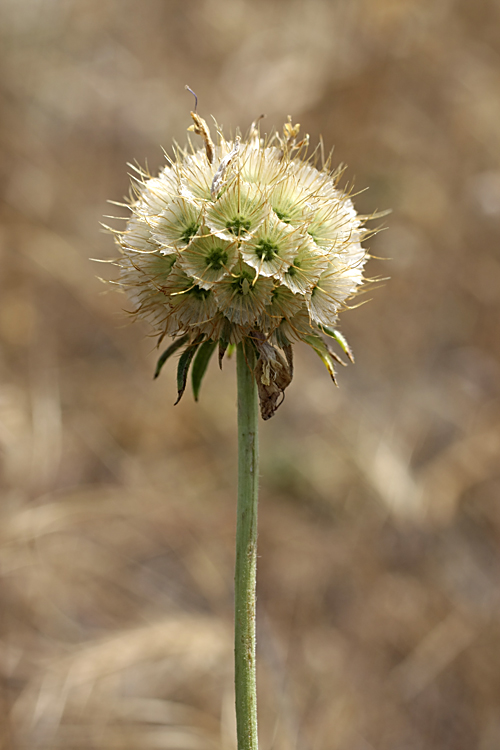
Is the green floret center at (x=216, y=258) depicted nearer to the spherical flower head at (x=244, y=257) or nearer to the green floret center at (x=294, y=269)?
the spherical flower head at (x=244, y=257)

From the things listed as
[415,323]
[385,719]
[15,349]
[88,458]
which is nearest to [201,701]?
[385,719]

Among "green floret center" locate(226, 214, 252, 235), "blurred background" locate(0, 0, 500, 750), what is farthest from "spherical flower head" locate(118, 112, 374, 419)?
"blurred background" locate(0, 0, 500, 750)

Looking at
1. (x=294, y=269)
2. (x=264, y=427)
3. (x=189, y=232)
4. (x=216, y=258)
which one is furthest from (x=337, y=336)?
(x=264, y=427)

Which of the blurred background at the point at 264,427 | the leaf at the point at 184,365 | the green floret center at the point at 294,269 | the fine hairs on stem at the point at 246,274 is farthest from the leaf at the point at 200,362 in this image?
the blurred background at the point at 264,427

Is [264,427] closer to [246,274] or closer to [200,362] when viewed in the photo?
[200,362]

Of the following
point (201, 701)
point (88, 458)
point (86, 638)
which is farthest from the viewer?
point (88, 458)

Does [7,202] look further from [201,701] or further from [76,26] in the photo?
[201,701]

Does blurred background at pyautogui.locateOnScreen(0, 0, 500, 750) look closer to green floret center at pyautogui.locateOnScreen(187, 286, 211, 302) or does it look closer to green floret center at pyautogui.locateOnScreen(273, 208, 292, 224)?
green floret center at pyautogui.locateOnScreen(187, 286, 211, 302)
